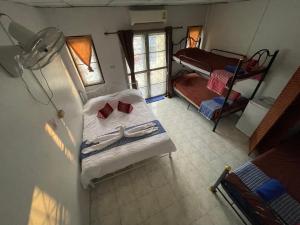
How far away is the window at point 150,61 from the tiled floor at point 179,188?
1800 millimetres

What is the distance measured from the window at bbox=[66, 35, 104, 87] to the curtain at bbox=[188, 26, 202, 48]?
2.65 metres

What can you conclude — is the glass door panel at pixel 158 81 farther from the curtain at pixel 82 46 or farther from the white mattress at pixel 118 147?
the curtain at pixel 82 46

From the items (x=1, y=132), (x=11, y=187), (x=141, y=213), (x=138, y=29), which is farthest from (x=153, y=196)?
(x=138, y=29)

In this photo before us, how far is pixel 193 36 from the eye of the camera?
3791 mm

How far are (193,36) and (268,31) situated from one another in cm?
180

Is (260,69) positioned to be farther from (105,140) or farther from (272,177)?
(105,140)

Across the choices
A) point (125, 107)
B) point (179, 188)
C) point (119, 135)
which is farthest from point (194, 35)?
point (179, 188)

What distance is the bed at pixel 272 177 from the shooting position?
52.9 inches

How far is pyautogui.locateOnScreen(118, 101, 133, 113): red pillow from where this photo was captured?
2800 millimetres

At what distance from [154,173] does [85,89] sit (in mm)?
2615

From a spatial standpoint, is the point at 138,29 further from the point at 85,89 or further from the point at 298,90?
the point at 298,90

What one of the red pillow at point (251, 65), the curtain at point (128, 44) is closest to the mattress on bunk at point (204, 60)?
the red pillow at point (251, 65)

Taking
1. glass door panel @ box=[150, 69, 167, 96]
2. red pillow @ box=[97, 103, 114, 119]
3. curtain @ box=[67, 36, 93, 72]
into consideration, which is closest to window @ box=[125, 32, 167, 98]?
glass door panel @ box=[150, 69, 167, 96]

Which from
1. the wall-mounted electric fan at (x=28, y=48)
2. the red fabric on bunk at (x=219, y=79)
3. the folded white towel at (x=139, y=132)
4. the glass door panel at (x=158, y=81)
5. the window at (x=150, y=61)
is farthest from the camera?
the glass door panel at (x=158, y=81)
